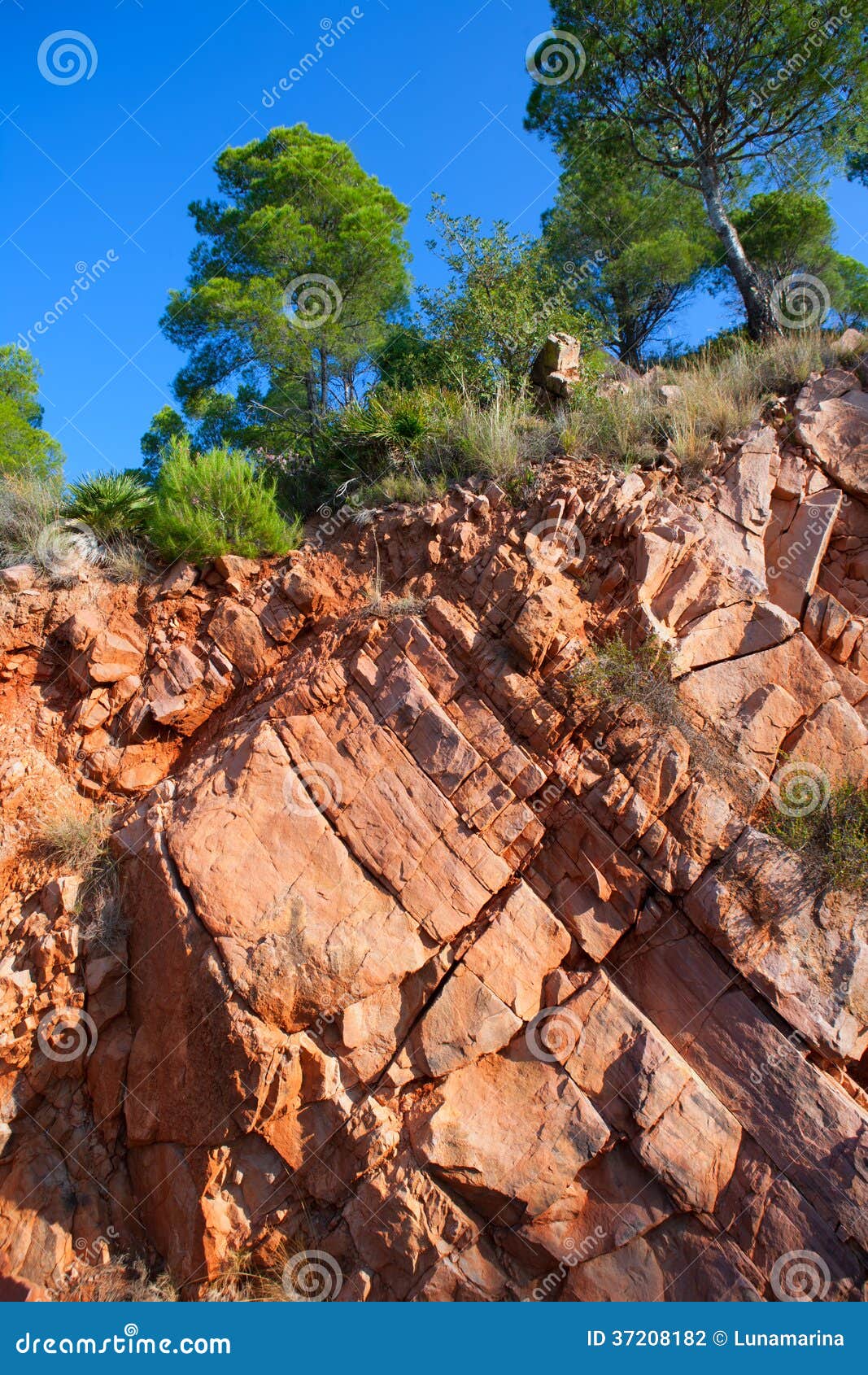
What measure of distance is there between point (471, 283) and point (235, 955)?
33.1ft

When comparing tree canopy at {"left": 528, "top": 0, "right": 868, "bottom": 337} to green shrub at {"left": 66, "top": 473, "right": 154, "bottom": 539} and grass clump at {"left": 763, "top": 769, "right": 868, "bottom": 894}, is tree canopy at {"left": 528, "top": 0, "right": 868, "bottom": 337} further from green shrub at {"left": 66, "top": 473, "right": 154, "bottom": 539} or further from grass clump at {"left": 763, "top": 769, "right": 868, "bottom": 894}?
green shrub at {"left": 66, "top": 473, "right": 154, "bottom": 539}

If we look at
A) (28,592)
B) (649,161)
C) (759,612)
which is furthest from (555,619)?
(649,161)

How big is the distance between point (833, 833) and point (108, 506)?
8.22 metres

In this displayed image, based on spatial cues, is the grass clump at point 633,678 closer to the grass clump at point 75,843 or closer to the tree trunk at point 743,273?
the grass clump at point 75,843

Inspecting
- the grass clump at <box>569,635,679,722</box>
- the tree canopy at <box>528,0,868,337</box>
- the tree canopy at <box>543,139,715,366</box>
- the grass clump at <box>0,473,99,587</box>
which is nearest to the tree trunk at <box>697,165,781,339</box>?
the tree canopy at <box>528,0,868,337</box>

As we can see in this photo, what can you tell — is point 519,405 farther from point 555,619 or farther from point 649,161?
point 649,161

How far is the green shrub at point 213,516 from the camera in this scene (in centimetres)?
833

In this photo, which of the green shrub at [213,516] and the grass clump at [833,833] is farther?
the green shrub at [213,516]

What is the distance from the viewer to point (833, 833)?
587 centimetres

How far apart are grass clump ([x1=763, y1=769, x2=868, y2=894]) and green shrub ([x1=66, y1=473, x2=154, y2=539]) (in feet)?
24.7

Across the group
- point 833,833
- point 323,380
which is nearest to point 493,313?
point 323,380

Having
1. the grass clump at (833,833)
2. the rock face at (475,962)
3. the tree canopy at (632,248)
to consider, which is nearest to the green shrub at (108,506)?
the rock face at (475,962)

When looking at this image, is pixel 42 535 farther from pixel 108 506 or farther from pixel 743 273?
pixel 743 273

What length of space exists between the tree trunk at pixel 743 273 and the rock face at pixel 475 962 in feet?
19.2
